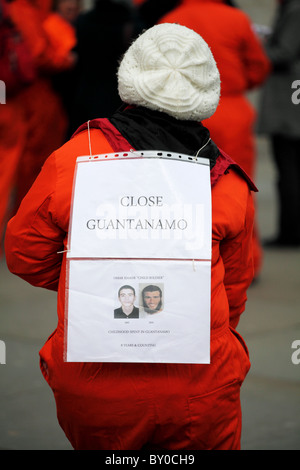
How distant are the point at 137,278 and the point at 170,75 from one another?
0.59 metres

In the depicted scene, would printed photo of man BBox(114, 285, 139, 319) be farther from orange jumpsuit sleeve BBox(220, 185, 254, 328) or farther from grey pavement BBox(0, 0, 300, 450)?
grey pavement BBox(0, 0, 300, 450)

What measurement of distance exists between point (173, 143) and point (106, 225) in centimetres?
32

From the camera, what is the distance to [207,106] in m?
2.42

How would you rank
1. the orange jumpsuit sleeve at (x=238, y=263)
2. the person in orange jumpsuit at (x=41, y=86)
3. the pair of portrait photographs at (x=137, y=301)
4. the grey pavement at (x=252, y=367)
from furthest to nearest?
the person in orange jumpsuit at (x=41, y=86) < the grey pavement at (x=252, y=367) < the orange jumpsuit sleeve at (x=238, y=263) < the pair of portrait photographs at (x=137, y=301)

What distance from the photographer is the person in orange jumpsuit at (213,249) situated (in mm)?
2322

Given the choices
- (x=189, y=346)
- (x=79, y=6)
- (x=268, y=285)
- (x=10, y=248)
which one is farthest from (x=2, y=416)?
(x=79, y=6)

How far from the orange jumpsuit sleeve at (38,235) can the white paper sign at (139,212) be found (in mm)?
109

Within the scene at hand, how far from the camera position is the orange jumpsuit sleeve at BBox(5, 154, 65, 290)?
Answer: 2.37 m

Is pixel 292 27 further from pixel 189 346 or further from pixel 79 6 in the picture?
pixel 189 346

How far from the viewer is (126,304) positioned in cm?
224
